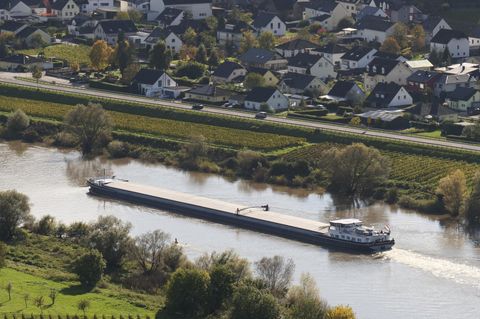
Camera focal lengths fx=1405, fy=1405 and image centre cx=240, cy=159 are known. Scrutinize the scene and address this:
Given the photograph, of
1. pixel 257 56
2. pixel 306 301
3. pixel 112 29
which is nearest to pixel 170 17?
pixel 112 29

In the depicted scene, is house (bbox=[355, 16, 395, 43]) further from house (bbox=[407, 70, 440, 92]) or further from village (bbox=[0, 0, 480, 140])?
house (bbox=[407, 70, 440, 92])

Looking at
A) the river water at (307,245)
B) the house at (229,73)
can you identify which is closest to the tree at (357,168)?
the river water at (307,245)

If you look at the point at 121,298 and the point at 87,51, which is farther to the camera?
the point at 87,51

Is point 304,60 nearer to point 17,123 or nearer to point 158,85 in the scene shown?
point 158,85

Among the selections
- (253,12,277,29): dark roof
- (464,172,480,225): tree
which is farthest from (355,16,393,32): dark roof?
(464,172,480,225): tree

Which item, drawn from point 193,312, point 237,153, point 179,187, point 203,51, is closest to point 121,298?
point 193,312

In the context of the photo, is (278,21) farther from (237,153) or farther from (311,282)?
(311,282)
